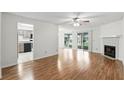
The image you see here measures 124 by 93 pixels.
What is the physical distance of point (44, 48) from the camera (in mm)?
7762

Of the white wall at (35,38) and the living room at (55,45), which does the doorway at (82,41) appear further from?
the white wall at (35,38)

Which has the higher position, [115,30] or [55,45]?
[115,30]

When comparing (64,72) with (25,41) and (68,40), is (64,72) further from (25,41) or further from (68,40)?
(68,40)

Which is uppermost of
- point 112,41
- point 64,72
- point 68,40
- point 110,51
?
point 68,40

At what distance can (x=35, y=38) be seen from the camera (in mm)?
6918

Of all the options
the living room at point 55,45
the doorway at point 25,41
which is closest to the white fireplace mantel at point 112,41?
the living room at point 55,45

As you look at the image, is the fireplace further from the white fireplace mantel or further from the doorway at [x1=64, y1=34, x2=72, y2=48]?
the doorway at [x1=64, y1=34, x2=72, y2=48]

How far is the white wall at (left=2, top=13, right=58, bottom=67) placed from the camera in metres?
5.05

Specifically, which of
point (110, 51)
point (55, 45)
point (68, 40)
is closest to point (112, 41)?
point (110, 51)

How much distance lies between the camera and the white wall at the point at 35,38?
5055 mm

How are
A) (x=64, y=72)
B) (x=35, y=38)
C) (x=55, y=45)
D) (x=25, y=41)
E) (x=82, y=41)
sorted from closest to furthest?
(x=64, y=72)
(x=35, y=38)
(x=25, y=41)
(x=55, y=45)
(x=82, y=41)
